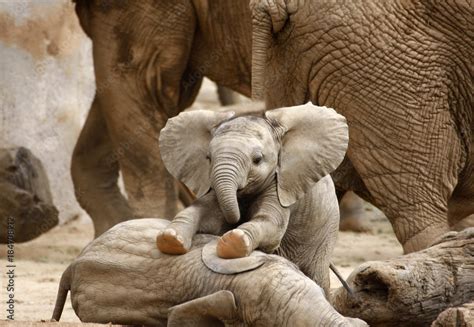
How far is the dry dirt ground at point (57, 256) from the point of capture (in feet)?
20.3

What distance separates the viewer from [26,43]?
346 inches

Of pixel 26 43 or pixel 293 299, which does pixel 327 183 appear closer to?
pixel 293 299

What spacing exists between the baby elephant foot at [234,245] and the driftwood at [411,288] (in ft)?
1.72

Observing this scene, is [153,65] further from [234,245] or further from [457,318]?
[457,318]

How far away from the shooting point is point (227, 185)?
4207 millimetres

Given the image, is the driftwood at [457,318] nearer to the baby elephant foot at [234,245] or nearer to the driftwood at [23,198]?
the baby elephant foot at [234,245]

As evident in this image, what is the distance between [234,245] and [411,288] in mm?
662

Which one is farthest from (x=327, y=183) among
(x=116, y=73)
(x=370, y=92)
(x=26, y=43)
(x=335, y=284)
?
(x=26, y=43)

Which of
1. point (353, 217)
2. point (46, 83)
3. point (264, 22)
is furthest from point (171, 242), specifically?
point (353, 217)

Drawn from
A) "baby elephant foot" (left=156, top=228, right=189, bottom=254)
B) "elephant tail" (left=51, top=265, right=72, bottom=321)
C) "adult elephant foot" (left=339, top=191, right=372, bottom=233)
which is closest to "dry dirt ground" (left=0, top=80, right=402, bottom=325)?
"adult elephant foot" (left=339, top=191, right=372, bottom=233)

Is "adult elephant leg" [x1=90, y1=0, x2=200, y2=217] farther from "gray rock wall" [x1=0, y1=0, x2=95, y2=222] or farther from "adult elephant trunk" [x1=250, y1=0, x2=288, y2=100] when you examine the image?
"adult elephant trunk" [x1=250, y1=0, x2=288, y2=100]

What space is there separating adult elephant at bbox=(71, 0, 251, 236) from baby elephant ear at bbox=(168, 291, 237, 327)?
9.96 feet

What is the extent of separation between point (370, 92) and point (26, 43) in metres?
3.48

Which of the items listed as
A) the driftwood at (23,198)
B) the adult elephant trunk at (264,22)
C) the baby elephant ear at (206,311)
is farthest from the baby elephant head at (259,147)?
the driftwood at (23,198)
